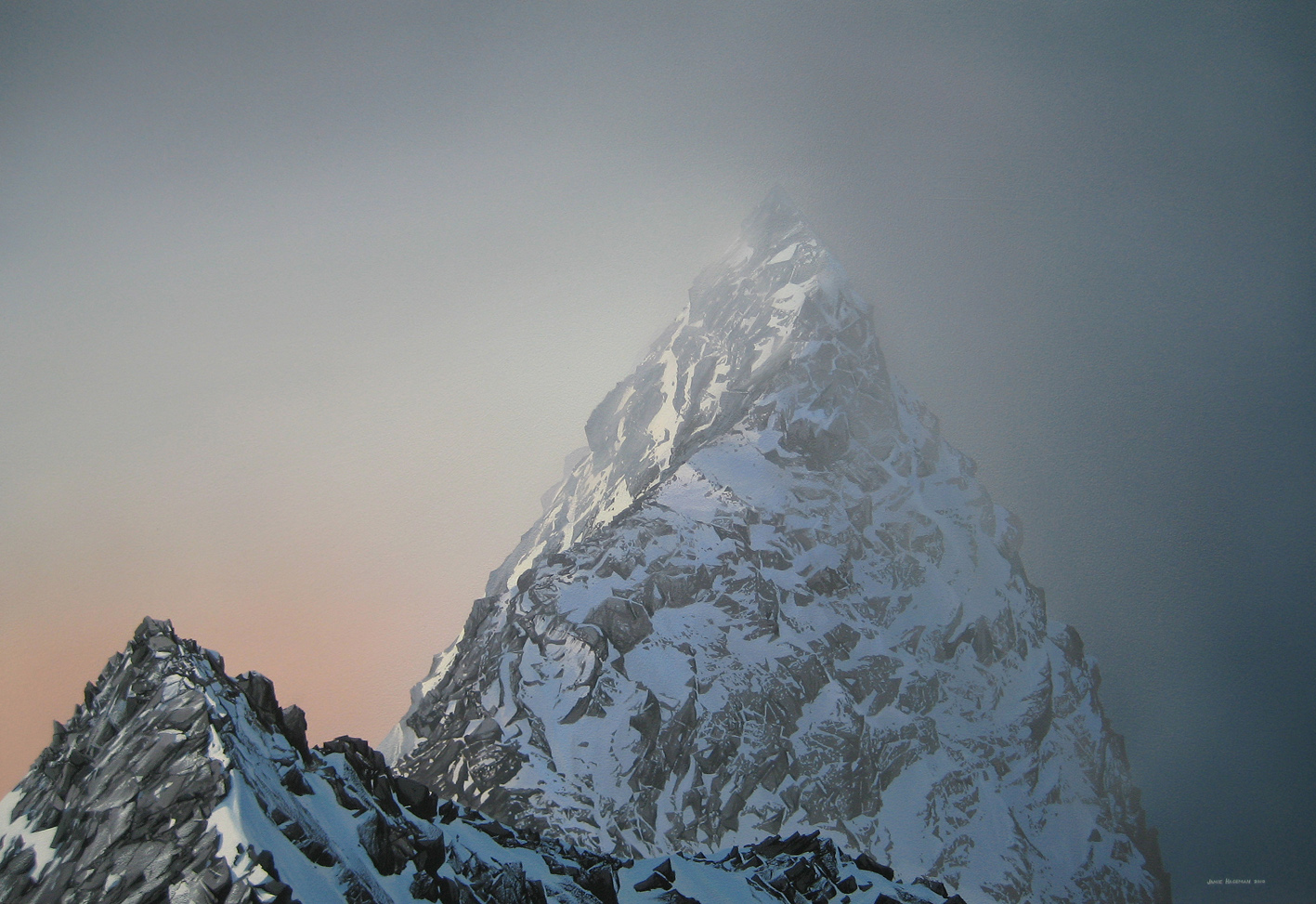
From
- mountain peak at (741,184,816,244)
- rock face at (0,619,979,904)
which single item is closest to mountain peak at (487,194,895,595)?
mountain peak at (741,184,816,244)

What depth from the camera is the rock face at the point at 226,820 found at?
26766 millimetres

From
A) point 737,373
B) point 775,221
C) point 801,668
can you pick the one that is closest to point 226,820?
point 801,668

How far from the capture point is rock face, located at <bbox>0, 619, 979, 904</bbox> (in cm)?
2677

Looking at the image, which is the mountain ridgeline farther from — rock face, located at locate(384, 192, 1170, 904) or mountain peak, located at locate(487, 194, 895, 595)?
mountain peak, located at locate(487, 194, 895, 595)

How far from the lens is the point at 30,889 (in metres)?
28.5

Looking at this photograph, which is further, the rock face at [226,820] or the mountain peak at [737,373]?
the mountain peak at [737,373]

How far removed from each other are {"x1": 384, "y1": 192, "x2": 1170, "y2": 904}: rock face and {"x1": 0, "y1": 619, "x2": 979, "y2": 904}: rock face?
3738 cm

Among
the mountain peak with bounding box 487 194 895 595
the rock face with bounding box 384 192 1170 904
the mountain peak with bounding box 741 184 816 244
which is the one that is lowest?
the rock face with bounding box 384 192 1170 904

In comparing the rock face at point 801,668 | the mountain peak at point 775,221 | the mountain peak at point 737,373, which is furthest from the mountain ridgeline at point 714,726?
the mountain peak at point 775,221

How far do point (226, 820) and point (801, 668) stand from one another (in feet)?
274

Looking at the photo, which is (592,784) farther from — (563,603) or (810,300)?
(810,300)

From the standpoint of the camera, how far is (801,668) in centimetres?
10150

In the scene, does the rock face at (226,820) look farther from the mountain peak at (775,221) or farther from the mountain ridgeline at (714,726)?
the mountain peak at (775,221)

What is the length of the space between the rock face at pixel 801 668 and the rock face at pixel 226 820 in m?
37.4
